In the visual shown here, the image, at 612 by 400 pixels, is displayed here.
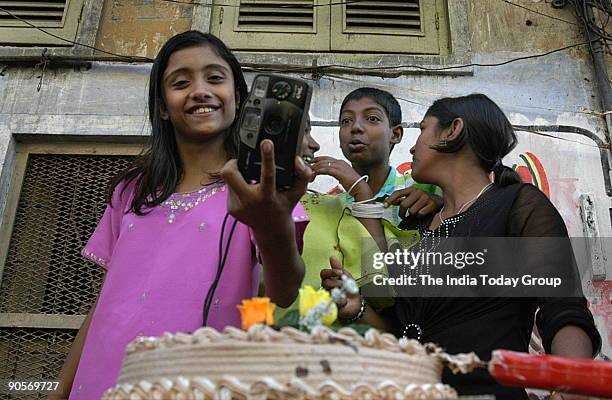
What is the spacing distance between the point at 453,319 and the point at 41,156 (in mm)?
2860

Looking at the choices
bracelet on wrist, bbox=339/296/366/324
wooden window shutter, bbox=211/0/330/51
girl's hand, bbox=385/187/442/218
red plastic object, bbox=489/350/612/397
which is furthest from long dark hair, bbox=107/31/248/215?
wooden window shutter, bbox=211/0/330/51

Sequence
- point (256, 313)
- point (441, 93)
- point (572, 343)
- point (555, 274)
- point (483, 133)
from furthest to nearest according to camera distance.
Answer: point (441, 93), point (483, 133), point (555, 274), point (572, 343), point (256, 313)

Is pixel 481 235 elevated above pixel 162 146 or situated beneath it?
situated beneath

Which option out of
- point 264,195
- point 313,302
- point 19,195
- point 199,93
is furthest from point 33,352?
point 313,302

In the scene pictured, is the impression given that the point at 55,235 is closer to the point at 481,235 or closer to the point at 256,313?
the point at 481,235

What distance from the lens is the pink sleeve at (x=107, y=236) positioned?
1780 mm

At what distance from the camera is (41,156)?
3777mm

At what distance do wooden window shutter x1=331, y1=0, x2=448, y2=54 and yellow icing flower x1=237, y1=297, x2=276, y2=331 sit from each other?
3.22 metres

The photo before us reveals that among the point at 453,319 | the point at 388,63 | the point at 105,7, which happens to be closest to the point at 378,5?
the point at 388,63

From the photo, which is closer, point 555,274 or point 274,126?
point 274,126

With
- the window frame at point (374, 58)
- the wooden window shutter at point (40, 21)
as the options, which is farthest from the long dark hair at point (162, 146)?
the wooden window shutter at point (40, 21)

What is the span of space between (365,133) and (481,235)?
83cm

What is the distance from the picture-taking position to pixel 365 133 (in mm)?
2490

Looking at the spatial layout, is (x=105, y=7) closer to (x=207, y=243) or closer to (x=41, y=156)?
(x=41, y=156)
